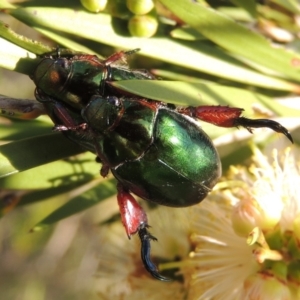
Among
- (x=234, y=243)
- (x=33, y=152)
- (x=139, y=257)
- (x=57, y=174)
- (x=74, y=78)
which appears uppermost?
(x=74, y=78)

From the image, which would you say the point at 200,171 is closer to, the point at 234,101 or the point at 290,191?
the point at 234,101

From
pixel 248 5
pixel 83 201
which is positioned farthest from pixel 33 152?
pixel 248 5

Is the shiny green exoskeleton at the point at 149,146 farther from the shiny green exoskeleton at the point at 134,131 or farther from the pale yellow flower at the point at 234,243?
the pale yellow flower at the point at 234,243

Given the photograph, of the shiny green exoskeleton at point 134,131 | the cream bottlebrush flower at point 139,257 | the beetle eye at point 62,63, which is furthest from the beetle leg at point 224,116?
the cream bottlebrush flower at point 139,257

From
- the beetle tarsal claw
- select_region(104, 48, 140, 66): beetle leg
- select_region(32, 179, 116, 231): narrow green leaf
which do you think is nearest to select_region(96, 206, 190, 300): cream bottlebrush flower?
select_region(32, 179, 116, 231): narrow green leaf

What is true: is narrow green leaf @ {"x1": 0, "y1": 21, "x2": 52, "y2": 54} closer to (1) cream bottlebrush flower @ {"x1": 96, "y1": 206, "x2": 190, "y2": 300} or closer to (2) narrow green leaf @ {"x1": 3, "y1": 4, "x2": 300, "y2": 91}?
(2) narrow green leaf @ {"x1": 3, "y1": 4, "x2": 300, "y2": 91}

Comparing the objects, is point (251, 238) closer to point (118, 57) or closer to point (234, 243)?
point (234, 243)

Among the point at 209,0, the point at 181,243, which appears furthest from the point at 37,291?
the point at 209,0
